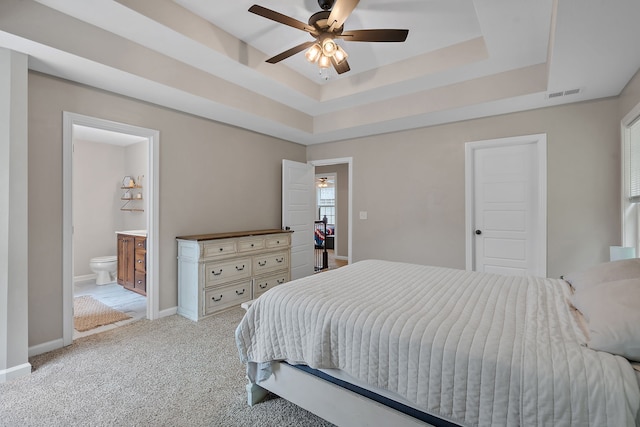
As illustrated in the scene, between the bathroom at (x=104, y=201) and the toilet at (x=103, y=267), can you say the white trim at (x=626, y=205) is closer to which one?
the bathroom at (x=104, y=201)

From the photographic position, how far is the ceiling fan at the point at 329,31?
1.96 metres

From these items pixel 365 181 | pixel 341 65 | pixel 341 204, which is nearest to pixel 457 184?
pixel 365 181

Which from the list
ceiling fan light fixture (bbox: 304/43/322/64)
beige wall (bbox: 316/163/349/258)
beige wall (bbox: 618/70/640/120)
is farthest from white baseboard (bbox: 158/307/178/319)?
beige wall (bbox: 618/70/640/120)

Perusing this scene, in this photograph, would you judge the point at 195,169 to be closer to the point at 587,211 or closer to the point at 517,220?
the point at 517,220

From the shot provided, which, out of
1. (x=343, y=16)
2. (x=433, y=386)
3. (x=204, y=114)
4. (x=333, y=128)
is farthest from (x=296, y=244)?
(x=433, y=386)

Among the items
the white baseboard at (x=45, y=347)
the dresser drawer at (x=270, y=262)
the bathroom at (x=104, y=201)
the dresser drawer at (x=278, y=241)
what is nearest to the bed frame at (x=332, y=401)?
the white baseboard at (x=45, y=347)

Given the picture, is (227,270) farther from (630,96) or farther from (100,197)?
(630,96)

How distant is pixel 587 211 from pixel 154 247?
467 cm

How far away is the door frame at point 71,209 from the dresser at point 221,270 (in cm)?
28

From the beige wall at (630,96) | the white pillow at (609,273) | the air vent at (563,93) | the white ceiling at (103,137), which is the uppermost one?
the white ceiling at (103,137)

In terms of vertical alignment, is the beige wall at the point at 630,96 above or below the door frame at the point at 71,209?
above

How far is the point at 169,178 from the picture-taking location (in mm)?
3383

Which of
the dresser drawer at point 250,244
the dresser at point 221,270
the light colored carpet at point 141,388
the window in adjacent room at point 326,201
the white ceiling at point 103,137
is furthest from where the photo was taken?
the window in adjacent room at point 326,201

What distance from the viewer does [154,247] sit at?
129 inches
